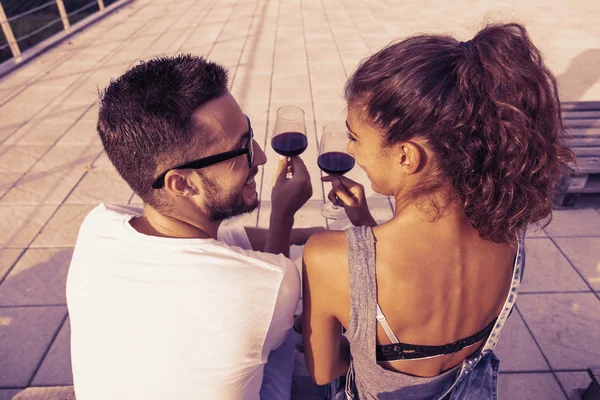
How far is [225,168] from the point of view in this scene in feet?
5.25

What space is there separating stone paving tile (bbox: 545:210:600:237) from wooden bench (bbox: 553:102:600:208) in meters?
0.12

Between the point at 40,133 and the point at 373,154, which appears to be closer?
the point at 373,154

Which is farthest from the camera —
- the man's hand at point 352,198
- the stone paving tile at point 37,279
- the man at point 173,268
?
the stone paving tile at point 37,279

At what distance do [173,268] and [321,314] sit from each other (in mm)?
562

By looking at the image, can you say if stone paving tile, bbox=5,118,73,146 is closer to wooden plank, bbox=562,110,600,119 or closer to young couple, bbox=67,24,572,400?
young couple, bbox=67,24,572,400

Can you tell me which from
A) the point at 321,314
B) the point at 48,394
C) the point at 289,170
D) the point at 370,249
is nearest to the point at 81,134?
the point at 48,394

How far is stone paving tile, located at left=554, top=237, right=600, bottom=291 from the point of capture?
121 inches

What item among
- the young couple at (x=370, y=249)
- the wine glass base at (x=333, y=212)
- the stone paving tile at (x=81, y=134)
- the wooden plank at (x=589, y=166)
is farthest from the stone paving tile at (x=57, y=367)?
the wooden plank at (x=589, y=166)

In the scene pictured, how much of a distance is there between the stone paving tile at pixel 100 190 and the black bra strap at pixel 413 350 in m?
3.34

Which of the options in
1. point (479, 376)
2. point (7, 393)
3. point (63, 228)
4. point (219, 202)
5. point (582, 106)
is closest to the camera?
point (479, 376)

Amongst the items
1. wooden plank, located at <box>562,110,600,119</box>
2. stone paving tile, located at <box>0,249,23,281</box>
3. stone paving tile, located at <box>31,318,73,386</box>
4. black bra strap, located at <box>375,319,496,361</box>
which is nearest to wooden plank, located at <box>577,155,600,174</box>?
wooden plank, located at <box>562,110,600,119</box>

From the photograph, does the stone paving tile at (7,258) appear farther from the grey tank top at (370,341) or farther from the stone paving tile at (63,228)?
the grey tank top at (370,341)

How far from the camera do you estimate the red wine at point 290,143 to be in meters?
2.17

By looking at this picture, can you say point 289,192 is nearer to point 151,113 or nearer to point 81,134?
point 151,113
